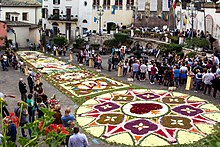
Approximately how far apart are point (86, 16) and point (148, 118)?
42.9 meters

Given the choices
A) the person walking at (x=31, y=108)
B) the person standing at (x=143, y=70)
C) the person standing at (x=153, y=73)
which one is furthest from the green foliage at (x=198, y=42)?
the person walking at (x=31, y=108)

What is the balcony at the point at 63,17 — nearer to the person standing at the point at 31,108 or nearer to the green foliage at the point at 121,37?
the green foliage at the point at 121,37

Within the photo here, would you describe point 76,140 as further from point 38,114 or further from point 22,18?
point 22,18

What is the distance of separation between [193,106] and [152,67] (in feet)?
21.3

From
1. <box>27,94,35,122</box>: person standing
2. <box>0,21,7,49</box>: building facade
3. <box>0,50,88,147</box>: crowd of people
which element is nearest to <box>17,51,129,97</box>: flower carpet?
<box>0,50,88,147</box>: crowd of people

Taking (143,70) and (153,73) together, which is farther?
(143,70)

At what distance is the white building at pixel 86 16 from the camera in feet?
196

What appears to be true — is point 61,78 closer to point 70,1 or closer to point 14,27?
point 14,27

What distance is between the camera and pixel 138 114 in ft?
65.2

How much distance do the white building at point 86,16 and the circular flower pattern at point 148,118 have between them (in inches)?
1393

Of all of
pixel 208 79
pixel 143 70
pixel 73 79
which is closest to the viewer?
pixel 208 79

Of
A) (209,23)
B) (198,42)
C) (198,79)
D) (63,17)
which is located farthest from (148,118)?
(63,17)

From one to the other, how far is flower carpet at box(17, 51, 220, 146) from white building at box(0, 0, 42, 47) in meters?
27.7

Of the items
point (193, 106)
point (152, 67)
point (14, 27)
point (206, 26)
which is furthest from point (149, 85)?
point (14, 27)
